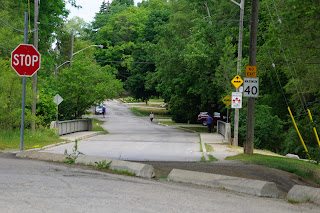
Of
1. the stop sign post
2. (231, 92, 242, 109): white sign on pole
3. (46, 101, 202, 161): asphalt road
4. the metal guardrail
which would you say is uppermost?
the stop sign post

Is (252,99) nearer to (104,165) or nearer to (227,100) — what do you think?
(104,165)

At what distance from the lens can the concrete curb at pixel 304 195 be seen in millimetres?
9180

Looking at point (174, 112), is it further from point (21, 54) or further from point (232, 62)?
point (21, 54)

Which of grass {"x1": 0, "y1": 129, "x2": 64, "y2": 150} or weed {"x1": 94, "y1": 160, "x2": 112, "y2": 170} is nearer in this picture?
weed {"x1": 94, "y1": 160, "x2": 112, "y2": 170}

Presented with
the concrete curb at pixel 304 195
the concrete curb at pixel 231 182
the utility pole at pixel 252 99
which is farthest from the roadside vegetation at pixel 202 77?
the concrete curb at pixel 304 195

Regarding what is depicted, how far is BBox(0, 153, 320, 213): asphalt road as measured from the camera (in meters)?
7.31

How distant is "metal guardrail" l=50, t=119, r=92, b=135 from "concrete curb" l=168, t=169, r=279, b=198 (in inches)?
818

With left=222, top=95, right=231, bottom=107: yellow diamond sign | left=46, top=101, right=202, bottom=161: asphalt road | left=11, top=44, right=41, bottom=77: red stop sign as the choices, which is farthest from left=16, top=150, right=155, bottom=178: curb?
left=222, top=95, right=231, bottom=107: yellow diamond sign

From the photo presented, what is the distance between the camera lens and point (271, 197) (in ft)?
31.7

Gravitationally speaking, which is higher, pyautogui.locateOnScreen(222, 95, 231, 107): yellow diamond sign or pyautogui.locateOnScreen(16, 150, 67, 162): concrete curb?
pyautogui.locateOnScreen(222, 95, 231, 107): yellow diamond sign

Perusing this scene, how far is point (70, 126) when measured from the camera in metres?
36.5

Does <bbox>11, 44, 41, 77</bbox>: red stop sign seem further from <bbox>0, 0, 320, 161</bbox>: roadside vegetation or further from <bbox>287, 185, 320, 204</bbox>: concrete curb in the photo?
<bbox>287, 185, 320, 204</bbox>: concrete curb

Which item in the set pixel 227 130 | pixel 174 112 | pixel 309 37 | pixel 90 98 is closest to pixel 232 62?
pixel 227 130

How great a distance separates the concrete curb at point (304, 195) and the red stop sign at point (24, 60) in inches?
428
